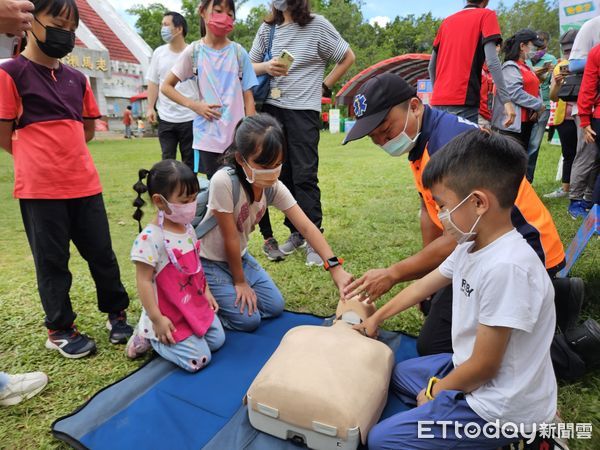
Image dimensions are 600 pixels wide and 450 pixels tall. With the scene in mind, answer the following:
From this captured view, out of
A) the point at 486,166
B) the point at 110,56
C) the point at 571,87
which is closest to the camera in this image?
the point at 486,166

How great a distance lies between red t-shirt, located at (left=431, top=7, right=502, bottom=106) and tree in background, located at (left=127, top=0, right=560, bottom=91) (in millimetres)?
31341

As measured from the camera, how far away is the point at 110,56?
2253cm

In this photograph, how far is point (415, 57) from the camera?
23172 millimetres

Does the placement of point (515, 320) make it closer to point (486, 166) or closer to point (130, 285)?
point (486, 166)

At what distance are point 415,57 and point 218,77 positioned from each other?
2241 centimetres

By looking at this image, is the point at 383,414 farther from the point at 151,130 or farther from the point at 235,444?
the point at 151,130

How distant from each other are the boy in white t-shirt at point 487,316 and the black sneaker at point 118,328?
153 centimetres

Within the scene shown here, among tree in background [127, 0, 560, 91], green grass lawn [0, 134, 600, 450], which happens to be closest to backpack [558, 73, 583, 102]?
green grass lawn [0, 134, 600, 450]

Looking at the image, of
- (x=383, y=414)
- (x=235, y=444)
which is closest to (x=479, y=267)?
(x=383, y=414)

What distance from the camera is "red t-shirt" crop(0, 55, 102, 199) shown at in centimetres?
201

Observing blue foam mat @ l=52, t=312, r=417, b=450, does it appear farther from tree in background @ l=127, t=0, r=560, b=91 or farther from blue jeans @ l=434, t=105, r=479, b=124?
tree in background @ l=127, t=0, r=560, b=91

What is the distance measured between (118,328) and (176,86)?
292 cm

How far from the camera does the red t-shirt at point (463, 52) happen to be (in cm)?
362

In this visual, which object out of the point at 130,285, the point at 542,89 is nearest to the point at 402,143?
→ the point at 130,285
